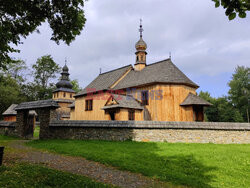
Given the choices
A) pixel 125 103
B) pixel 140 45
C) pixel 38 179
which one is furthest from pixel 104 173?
pixel 140 45

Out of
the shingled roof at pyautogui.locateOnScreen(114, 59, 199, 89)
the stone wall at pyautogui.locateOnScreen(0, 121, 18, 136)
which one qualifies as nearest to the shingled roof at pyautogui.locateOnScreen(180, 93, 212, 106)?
the shingled roof at pyautogui.locateOnScreen(114, 59, 199, 89)

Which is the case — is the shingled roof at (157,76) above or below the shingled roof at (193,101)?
above

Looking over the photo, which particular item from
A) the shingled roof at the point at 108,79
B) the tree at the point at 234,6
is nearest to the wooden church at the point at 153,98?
the shingled roof at the point at 108,79

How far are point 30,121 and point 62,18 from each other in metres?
13.8

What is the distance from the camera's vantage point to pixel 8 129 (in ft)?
60.8

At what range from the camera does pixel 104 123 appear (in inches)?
493

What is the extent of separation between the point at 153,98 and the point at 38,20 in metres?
13.0

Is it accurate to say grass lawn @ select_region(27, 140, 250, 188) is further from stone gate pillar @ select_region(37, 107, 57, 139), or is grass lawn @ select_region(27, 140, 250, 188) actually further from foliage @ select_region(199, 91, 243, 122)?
foliage @ select_region(199, 91, 243, 122)

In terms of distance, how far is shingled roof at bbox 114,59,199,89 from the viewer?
18.0 metres

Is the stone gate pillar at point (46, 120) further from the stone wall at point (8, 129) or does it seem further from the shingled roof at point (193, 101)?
the shingled roof at point (193, 101)

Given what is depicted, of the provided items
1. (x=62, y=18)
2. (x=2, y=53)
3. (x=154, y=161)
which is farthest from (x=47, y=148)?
(x=62, y=18)

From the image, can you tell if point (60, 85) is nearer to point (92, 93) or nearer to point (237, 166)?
point (92, 93)

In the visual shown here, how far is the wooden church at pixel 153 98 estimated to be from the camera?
17.2 m

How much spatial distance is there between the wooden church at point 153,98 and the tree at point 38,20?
32.1 feet
